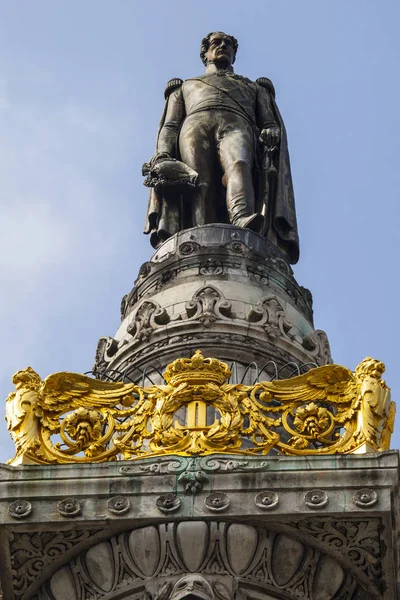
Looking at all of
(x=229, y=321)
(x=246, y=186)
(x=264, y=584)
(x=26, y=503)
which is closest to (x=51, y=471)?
(x=26, y=503)

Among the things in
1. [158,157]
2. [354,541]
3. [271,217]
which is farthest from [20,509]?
[158,157]

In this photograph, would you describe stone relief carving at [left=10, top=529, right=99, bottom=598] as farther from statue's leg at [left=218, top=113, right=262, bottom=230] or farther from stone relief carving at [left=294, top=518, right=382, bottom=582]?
statue's leg at [left=218, top=113, right=262, bottom=230]

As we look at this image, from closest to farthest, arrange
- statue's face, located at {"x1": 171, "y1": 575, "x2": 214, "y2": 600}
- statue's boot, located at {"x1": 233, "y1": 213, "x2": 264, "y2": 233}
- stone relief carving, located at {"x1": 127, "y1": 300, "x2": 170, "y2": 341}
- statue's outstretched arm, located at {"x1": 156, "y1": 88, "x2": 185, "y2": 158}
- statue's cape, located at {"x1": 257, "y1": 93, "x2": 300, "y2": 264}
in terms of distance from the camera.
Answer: statue's face, located at {"x1": 171, "y1": 575, "x2": 214, "y2": 600} < stone relief carving, located at {"x1": 127, "y1": 300, "x2": 170, "y2": 341} < statue's boot, located at {"x1": 233, "y1": 213, "x2": 264, "y2": 233} < statue's cape, located at {"x1": 257, "y1": 93, "x2": 300, "y2": 264} < statue's outstretched arm, located at {"x1": 156, "y1": 88, "x2": 185, "y2": 158}

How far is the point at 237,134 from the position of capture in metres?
29.7

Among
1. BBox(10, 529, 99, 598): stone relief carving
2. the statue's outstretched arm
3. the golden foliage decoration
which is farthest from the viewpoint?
the statue's outstretched arm

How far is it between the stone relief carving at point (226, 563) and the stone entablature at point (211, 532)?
0.01 metres

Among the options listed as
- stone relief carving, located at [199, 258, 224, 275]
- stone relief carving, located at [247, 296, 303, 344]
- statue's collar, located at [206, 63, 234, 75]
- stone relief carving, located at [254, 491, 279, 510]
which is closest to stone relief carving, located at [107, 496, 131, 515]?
stone relief carving, located at [254, 491, 279, 510]

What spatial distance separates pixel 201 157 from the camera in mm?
29422

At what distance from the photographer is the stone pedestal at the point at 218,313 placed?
24094 mm

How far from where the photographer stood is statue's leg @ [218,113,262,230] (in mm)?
28234

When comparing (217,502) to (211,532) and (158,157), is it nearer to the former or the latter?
(211,532)

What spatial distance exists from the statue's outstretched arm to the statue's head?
11.8 meters

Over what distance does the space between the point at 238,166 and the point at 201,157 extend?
0.77 meters

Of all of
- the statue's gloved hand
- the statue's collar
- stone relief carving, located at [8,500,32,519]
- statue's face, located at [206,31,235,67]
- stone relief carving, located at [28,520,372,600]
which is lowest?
stone relief carving, located at [28,520,372,600]
